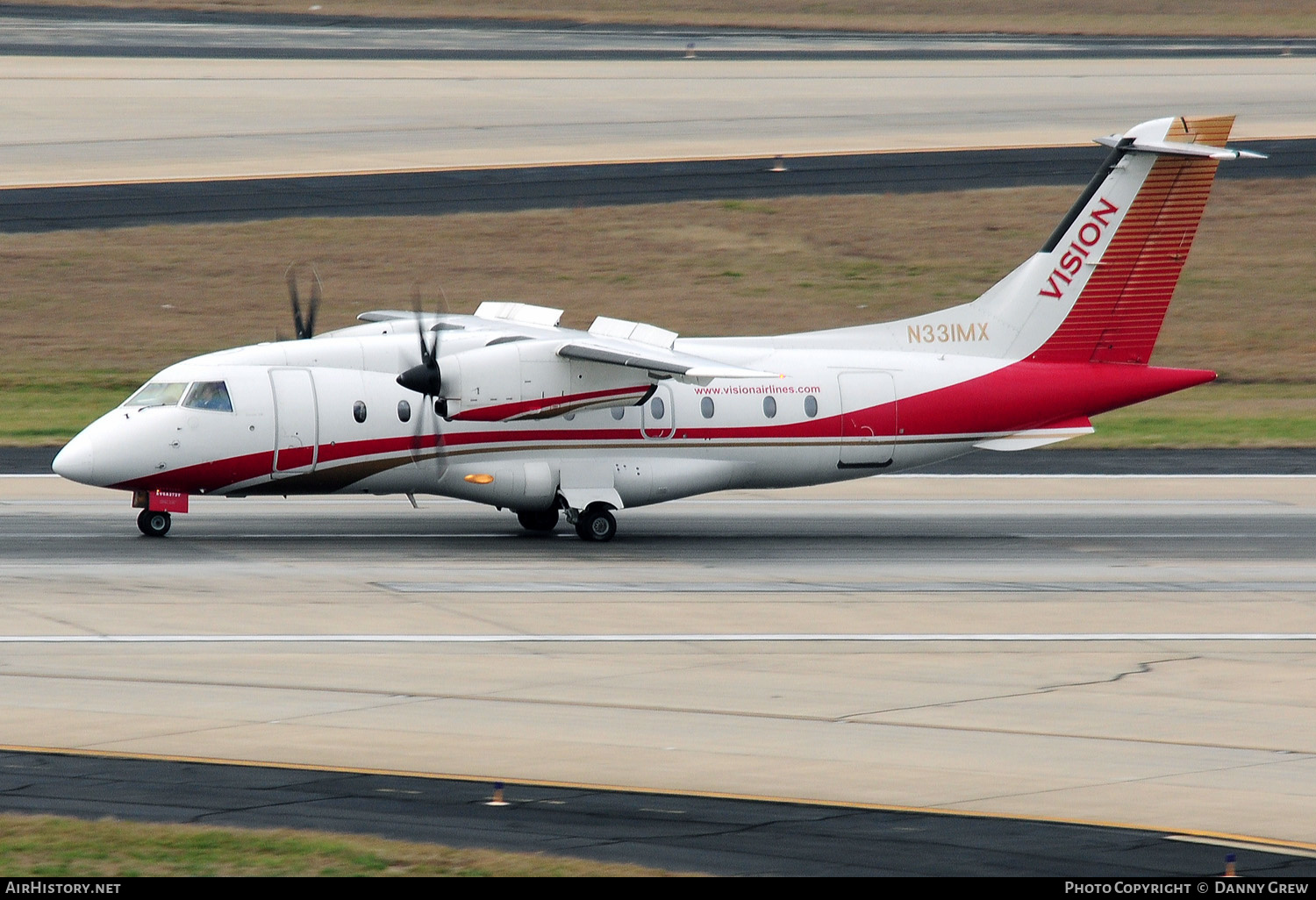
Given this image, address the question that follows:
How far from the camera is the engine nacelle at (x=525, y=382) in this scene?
2594 centimetres

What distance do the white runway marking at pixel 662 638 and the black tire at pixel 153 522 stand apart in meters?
6.46

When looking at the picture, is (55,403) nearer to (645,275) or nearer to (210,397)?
(210,397)

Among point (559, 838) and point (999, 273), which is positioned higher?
point (999, 273)

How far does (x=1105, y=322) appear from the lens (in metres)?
29.3

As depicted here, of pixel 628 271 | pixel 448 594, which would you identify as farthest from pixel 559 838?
pixel 628 271

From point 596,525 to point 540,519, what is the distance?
129 cm

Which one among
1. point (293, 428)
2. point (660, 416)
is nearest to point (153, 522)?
point (293, 428)

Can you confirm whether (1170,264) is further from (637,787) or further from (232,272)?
(232,272)

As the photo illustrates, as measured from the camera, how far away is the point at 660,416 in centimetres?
2748

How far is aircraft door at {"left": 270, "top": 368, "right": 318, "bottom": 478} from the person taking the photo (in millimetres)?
25891

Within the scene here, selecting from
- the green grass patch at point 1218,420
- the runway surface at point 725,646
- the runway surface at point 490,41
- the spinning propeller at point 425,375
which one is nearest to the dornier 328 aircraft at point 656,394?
the spinning propeller at point 425,375

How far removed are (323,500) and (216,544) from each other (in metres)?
5.24

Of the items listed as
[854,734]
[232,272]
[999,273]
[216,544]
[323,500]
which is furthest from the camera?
[999,273]
